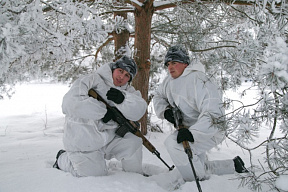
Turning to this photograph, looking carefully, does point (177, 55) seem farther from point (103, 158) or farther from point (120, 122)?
point (103, 158)

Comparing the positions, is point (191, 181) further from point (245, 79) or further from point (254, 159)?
point (254, 159)

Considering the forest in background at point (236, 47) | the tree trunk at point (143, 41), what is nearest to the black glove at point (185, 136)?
the forest in background at point (236, 47)

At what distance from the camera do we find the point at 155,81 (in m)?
6.38

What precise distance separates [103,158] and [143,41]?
2.53 meters

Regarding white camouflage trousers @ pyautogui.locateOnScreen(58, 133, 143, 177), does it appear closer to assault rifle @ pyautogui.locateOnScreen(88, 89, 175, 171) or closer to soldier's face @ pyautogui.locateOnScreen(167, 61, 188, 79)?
assault rifle @ pyautogui.locateOnScreen(88, 89, 175, 171)

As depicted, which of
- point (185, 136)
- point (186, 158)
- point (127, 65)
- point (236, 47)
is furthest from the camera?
point (127, 65)

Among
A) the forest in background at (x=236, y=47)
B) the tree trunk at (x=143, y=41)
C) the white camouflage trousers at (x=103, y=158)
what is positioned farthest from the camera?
the tree trunk at (x=143, y=41)

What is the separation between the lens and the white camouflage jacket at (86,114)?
2.67 meters

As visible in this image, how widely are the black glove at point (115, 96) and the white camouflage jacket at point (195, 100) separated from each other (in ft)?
2.11

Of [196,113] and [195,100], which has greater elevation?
[195,100]

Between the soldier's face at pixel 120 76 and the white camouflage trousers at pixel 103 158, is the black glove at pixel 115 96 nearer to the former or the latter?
the soldier's face at pixel 120 76

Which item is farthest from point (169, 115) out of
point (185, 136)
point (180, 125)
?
point (185, 136)

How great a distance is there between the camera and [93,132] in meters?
2.73

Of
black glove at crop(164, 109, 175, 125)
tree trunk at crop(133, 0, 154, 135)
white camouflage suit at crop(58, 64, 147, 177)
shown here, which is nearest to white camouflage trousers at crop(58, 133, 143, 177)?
white camouflage suit at crop(58, 64, 147, 177)
